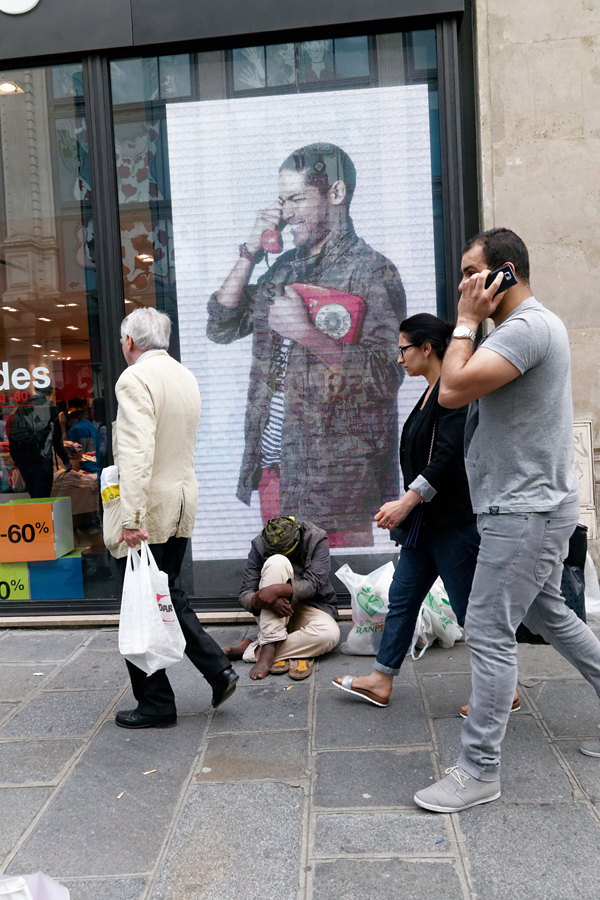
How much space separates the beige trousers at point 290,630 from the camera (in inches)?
168

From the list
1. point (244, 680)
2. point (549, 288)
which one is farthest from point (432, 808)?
point (549, 288)

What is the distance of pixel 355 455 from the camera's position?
17.2 ft

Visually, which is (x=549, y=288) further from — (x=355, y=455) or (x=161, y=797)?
(x=161, y=797)

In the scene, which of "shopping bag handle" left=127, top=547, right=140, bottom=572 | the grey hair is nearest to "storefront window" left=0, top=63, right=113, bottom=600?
the grey hair

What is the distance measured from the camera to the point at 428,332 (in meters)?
3.39

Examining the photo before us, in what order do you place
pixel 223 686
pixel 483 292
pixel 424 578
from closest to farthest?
pixel 483 292, pixel 424 578, pixel 223 686

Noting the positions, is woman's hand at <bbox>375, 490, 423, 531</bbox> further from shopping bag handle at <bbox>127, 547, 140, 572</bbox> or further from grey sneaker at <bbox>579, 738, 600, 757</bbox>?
grey sneaker at <bbox>579, 738, 600, 757</bbox>

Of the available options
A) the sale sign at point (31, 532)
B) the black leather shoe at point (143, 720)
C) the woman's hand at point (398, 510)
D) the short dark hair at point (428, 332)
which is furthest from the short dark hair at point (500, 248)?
the sale sign at point (31, 532)

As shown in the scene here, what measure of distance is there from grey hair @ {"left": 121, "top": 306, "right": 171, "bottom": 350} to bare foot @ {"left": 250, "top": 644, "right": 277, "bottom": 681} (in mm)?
1750

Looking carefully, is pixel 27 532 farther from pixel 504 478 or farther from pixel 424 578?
pixel 504 478

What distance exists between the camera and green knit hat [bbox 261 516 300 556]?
14.7ft

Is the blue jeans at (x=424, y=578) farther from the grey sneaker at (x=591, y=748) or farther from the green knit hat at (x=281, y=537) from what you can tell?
the green knit hat at (x=281, y=537)

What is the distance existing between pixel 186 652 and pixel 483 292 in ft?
6.86

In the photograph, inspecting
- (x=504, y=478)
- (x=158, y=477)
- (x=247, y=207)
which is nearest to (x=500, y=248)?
(x=504, y=478)
